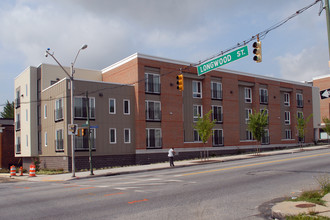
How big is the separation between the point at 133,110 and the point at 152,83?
3.57m

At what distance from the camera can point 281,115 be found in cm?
5150

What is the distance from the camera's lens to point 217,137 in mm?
41750

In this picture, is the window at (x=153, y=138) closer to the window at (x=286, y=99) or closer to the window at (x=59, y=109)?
the window at (x=59, y=109)

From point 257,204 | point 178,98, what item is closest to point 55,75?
point 178,98

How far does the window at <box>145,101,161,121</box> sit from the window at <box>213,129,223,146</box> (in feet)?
29.2

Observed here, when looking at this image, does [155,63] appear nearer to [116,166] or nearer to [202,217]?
[116,166]

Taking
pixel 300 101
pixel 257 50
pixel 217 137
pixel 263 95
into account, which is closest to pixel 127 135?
pixel 217 137

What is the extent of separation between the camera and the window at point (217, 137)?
41469 mm

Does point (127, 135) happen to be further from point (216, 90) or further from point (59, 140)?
point (216, 90)

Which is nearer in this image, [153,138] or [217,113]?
[153,138]

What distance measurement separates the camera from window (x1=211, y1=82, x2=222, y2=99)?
41.5 meters

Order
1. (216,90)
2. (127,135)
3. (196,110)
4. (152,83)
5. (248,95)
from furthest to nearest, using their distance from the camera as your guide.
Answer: (248,95) → (216,90) → (196,110) → (152,83) → (127,135)

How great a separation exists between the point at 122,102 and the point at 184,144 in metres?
8.75

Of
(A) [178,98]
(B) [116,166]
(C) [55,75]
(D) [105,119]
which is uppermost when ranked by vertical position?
(C) [55,75]
